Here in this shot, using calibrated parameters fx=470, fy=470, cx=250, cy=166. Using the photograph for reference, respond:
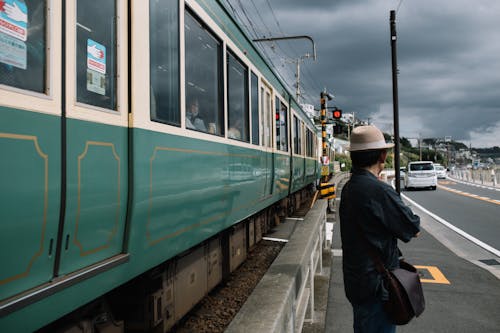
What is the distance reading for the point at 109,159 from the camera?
2.61 metres

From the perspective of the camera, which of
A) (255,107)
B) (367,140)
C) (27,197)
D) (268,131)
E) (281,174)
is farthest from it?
(281,174)

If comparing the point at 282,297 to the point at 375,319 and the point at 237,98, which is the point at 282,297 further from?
the point at 237,98

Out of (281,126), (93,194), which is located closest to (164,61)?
(93,194)

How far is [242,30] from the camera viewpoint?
6.20m

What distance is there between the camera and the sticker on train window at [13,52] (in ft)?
6.39

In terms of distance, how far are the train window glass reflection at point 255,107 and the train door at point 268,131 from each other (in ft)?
1.45

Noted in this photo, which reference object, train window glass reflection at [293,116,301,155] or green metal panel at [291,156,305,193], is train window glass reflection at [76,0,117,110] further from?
train window glass reflection at [293,116,301,155]

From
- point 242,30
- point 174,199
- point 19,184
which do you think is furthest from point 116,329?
point 242,30

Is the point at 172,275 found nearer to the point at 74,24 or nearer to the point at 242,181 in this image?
the point at 242,181

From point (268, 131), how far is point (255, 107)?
3.83 feet

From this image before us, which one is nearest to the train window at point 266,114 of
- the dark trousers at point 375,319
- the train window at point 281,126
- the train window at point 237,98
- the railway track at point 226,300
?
the train window at point 281,126

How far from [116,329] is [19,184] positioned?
166 centimetres

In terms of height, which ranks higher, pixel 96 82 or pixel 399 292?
pixel 96 82

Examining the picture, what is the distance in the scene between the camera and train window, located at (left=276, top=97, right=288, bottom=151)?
9578 mm
